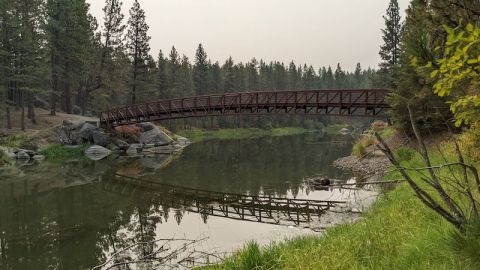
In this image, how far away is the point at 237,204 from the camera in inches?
635

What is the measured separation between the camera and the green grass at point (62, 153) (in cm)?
3445

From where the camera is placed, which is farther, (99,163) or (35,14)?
(35,14)

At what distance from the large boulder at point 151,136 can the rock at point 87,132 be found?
617 centimetres

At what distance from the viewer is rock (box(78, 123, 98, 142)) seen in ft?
130

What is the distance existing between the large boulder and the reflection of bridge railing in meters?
24.4

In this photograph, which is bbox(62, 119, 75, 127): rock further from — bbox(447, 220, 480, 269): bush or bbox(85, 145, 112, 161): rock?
bbox(447, 220, 480, 269): bush

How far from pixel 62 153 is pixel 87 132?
4.42 metres

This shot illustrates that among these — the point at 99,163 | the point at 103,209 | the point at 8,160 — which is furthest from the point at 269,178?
the point at 8,160

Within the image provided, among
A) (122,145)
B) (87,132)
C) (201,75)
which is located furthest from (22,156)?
(201,75)

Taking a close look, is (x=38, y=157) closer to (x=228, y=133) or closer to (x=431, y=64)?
(x=431, y=64)

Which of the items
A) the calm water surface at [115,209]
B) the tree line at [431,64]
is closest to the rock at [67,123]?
the calm water surface at [115,209]

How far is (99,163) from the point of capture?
1238 inches

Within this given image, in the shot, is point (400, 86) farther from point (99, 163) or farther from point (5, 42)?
point (5, 42)

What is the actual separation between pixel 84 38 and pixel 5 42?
10308mm
